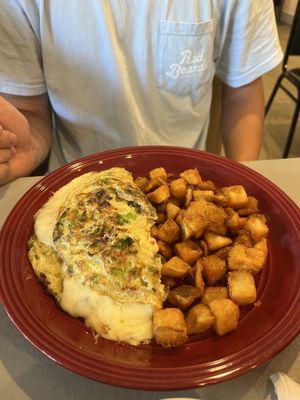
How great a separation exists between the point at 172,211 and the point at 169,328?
246mm

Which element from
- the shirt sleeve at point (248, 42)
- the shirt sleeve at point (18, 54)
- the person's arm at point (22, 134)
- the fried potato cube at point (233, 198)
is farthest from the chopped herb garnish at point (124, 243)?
the shirt sleeve at point (248, 42)

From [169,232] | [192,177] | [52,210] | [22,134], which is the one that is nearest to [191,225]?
[169,232]

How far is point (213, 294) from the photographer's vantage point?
644mm

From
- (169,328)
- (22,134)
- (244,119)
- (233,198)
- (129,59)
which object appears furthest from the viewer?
(244,119)

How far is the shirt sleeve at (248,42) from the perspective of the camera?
3.57ft

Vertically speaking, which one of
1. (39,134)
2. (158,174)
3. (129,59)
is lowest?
(39,134)

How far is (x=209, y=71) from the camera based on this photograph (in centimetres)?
116

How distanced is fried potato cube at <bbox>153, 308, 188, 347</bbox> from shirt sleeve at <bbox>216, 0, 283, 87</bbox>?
0.82 meters

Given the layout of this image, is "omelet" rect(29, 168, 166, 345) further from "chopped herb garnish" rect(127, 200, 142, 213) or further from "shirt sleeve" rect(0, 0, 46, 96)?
"shirt sleeve" rect(0, 0, 46, 96)

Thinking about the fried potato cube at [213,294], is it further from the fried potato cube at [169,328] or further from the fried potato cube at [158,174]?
the fried potato cube at [158,174]

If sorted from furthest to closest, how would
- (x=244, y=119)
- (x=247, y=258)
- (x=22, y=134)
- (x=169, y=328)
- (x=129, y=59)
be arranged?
(x=244, y=119) → (x=129, y=59) → (x=22, y=134) → (x=247, y=258) → (x=169, y=328)

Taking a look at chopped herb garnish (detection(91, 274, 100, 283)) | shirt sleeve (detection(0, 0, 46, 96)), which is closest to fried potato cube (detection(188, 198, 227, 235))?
chopped herb garnish (detection(91, 274, 100, 283))

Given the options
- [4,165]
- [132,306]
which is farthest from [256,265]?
[4,165]

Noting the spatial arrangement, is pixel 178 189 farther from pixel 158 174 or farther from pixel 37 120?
pixel 37 120
